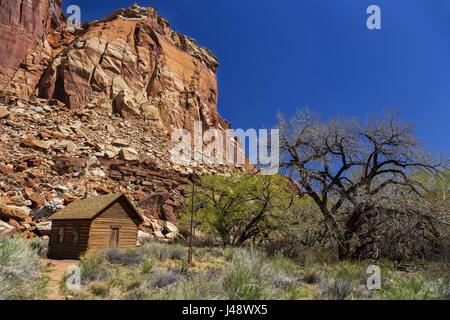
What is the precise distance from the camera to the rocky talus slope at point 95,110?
33.0 m

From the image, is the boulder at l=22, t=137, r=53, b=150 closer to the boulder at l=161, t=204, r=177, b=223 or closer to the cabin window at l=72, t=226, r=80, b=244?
the boulder at l=161, t=204, r=177, b=223

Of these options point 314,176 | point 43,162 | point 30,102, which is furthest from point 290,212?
point 30,102

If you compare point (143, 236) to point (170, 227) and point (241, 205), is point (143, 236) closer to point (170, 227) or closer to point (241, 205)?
point (170, 227)

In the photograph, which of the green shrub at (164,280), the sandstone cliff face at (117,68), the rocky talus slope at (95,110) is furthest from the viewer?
the sandstone cliff face at (117,68)

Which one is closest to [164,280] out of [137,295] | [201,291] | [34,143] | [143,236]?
[137,295]

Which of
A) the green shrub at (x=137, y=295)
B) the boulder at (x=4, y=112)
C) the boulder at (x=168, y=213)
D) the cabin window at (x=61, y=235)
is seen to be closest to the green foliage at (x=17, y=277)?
the green shrub at (x=137, y=295)

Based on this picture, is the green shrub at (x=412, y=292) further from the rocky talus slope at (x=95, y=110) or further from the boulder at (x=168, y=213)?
the boulder at (x=168, y=213)

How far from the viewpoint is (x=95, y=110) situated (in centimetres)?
4822

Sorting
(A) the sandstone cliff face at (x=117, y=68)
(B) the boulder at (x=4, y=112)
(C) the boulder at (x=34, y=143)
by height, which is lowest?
(C) the boulder at (x=34, y=143)

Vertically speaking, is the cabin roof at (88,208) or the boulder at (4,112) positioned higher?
the boulder at (4,112)

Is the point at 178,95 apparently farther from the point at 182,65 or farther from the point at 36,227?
the point at 36,227

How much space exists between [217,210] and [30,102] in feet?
99.3

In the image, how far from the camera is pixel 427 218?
15.6 meters

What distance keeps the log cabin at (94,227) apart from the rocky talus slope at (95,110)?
5.34 metres
